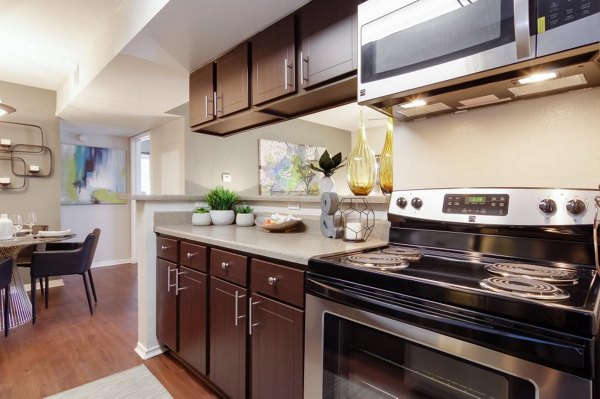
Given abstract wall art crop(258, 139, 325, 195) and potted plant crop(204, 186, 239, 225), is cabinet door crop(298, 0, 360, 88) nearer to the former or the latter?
potted plant crop(204, 186, 239, 225)

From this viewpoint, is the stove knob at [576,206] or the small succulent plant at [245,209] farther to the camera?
the small succulent plant at [245,209]

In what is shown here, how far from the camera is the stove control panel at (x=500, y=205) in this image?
3.18 feet

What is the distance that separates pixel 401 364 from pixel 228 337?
0.93 meters

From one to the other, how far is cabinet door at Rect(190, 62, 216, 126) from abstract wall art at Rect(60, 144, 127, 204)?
315cm

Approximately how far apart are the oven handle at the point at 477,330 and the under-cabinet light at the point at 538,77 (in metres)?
0.75

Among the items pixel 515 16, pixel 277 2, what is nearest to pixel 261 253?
pixel 515 16

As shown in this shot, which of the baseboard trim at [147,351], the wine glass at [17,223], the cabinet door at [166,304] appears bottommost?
the baseboard trim at [147,351]

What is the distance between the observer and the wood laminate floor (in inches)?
74.4

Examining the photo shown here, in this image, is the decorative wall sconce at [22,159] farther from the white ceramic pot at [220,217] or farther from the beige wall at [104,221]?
the white ceramic pot at [220,217]

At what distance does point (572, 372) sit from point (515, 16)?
854 mm

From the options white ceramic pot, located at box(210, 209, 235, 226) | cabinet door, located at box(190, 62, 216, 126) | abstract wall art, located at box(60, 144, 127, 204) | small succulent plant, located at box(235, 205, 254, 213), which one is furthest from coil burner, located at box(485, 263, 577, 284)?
abstract wall art, located at box(60, 144, 127, 204)

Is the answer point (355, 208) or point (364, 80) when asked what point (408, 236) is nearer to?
point (355, 208)

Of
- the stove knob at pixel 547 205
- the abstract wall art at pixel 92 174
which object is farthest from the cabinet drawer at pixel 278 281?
the abstract wall art at pixel 92 174

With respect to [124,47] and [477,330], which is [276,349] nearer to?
[477,330]
